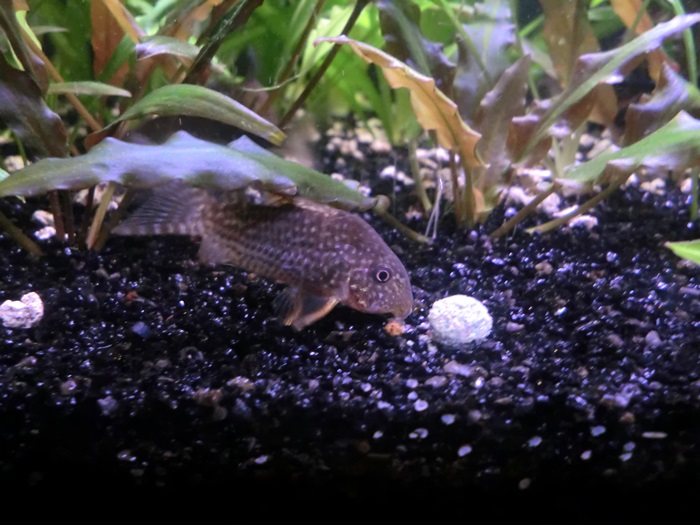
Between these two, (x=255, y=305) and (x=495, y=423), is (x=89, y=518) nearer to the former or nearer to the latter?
(x=255, y=305)

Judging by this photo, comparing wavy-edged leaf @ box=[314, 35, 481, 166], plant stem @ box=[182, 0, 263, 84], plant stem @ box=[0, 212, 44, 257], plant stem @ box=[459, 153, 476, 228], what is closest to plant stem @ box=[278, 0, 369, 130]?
wavy-edged leaf @ box=[314, 35, 481, 166]

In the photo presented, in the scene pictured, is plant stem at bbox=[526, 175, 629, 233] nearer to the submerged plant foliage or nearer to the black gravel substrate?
the submerged plant foliage

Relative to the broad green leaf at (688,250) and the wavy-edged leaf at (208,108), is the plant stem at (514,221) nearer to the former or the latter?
the broad green leaf at (688,250)

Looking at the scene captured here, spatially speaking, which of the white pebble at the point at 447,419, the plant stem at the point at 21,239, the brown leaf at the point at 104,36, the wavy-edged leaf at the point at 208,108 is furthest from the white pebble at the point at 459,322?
the brown leaf at the point at 104,36

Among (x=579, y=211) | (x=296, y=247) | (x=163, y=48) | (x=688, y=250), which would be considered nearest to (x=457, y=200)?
(x=579, y=211)

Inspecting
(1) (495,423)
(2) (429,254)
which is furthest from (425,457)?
(2) (429,254)
